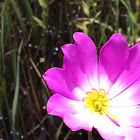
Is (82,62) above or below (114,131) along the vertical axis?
above

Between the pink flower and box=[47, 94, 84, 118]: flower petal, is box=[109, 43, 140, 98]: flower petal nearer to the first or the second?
the pink flower

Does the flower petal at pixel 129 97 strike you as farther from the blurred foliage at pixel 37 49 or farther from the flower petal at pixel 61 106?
the blurred foliage at pixel 37 49

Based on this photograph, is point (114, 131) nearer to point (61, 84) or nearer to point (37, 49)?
point (61, 84)

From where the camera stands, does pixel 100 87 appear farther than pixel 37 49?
No

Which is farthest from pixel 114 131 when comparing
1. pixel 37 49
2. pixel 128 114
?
pixel 37 49

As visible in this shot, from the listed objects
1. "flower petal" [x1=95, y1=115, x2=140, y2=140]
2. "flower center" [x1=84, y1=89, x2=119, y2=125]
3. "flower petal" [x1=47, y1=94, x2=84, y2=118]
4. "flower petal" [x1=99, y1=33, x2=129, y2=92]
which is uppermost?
"flower petal" [x1=99, y1=33, x2=129, y2=92]

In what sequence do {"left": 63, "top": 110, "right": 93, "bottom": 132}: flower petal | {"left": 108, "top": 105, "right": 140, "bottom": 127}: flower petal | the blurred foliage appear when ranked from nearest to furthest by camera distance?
{"left": 63, "top": 110, "right": 93, "bottom": 132}: flower petal < {"left": 108, "top": 105, "right": 140, "bottom": 127}: flower petal < the blurred foliage

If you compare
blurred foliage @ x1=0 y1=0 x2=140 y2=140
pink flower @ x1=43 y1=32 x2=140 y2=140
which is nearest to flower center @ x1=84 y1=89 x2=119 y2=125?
pink flower @ x1=43 y1=32 x2=140 y2=140

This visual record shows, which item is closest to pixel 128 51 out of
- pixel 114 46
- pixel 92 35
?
pixel 114 46
